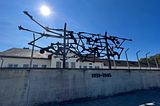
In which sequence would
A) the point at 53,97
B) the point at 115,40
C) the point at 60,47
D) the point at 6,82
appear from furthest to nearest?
the point at 115,40
the point at 60,47
the point at 53,97
the point at 6,82

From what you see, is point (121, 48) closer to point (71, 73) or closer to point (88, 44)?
point (88, 44)

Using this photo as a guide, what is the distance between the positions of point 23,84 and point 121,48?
9.33 m

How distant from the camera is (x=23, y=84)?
4227 millimetres

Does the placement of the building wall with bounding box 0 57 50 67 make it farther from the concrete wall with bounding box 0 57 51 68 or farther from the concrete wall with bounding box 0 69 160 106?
the concrete wall with bounding box 0 69 160 106

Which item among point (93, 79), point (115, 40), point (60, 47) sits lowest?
point (93, 79)

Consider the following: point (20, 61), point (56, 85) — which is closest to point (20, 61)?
point (20, 61)

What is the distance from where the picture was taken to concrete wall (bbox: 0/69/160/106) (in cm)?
400

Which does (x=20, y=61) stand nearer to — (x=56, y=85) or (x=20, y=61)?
(x=20, y=61)

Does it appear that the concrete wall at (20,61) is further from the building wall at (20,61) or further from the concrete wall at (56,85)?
the concrete wall at (56,85)

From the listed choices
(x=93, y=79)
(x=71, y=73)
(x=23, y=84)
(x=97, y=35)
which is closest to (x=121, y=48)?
(x=97, y=35)

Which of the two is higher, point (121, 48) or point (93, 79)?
point (121, 48)

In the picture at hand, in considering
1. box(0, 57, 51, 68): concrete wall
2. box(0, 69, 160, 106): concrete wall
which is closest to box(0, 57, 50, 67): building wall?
box(0, 57, 51, 68): concrete wall

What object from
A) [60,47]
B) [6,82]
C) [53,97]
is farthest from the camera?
[60,47]

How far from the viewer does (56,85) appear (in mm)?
4875
